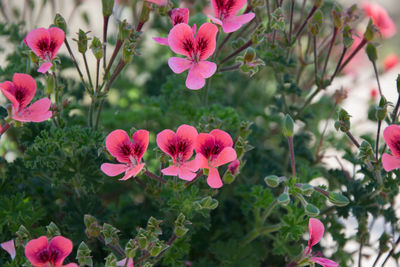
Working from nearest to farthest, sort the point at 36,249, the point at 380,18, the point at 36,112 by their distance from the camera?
1. the point at 36,249
2. the point at 36,112
3. the point at 380,18

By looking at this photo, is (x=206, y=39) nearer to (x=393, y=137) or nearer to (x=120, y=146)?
(x=120, y=146)

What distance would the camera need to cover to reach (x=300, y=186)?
0.83 meters

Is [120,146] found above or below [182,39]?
below

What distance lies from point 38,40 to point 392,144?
2.01 ft

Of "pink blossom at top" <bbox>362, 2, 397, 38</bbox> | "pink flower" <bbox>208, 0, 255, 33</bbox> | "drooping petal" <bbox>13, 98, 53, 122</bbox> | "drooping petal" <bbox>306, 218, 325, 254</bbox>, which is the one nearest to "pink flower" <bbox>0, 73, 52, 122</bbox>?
"drooping petal" <bbox>13, 98, 53, 122</bbox>

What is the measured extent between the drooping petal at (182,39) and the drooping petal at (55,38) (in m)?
0.18

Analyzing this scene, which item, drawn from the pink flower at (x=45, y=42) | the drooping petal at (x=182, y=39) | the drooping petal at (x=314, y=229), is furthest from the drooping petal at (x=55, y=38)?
the drooping petal at (x=314, y=229)

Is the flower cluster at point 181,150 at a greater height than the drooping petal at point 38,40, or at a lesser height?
lesser

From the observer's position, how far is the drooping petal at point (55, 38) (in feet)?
2.67

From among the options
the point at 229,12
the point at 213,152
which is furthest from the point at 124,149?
the point at 229,12

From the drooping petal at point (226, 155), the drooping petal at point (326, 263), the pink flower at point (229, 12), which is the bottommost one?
the drooping petal at point (326, 263)

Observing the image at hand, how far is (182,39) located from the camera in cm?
81

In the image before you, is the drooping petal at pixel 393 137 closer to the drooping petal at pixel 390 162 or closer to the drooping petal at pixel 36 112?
the drooping petal at pixel 390 162

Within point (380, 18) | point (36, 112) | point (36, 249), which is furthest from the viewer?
point (380, 18)
